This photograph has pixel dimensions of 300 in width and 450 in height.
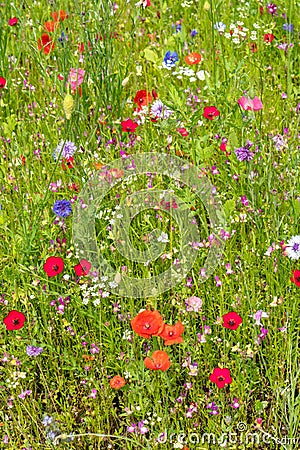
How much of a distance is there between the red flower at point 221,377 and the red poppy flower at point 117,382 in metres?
0.27

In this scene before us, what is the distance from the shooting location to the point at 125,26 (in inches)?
147

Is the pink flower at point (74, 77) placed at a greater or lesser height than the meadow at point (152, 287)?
greater

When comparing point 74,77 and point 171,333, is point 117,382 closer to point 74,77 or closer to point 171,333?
point 171,333

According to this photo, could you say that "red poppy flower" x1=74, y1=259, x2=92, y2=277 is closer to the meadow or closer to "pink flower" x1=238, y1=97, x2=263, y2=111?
the meadow

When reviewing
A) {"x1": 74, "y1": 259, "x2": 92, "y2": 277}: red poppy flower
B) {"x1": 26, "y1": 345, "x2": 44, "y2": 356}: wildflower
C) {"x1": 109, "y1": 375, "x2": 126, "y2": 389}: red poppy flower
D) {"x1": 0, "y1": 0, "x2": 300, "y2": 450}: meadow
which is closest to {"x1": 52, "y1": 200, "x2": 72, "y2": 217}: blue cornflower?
{"x1": 0, "y1": 0, "x2": 300, "y2": 450}: meadow

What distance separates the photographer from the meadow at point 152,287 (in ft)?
6.22

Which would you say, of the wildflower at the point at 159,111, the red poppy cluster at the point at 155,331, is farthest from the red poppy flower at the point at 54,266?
the wildflower at the point at 159,111

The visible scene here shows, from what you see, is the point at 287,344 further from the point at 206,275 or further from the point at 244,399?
the point at 206,275

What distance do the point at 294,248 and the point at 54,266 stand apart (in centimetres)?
75

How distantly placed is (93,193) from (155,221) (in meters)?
0.25

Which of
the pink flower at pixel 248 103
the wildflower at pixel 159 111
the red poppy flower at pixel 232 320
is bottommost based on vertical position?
the red poppy flower at pixel 232 320

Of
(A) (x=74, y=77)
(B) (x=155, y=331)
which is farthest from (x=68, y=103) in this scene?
(B) (x=155, y=331)

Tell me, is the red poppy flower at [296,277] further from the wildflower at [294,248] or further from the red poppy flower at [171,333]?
the red poppy flower at [171,333]

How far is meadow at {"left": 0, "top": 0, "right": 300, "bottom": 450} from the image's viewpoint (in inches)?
74.6
